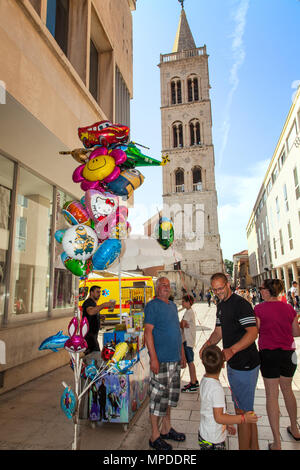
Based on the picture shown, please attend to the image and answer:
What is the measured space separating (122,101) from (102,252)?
8.10 metres

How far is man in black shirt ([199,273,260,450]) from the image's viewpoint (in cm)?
268

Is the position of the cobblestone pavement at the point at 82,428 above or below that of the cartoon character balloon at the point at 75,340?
below

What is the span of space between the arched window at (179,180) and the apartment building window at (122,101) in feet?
115

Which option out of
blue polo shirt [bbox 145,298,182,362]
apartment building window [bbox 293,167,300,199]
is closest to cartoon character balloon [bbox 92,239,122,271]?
blue polo shirt [bbox 145,298,182,362]

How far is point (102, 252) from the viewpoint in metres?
3.66

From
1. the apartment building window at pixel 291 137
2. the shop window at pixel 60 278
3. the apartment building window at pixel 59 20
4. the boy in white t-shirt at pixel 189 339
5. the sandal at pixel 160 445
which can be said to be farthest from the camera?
the apartment building window at pixel 291 137

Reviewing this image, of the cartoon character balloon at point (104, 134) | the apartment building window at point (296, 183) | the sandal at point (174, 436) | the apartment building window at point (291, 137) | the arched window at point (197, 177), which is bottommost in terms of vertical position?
the sandal at point (174, 436)

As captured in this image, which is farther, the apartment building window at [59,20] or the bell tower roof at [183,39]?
the bell tower roof at [183,39]

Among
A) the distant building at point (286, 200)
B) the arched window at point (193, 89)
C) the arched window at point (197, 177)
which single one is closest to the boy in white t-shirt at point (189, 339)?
the distant building at point (286, 200)

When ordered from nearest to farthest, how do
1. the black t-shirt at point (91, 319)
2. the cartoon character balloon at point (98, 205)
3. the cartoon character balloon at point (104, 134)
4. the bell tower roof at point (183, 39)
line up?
the cartoon character balloon at point (98, 205) → the cartoon character balloon at point (104, 134) → the black t-shirt at point (91, 319) → the bell tower roof at point (183, 39)

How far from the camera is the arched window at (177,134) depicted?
Result: 152ft

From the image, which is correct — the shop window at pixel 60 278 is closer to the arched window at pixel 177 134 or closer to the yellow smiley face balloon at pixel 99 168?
the yellow smiley face balloon at pixel 99 168
